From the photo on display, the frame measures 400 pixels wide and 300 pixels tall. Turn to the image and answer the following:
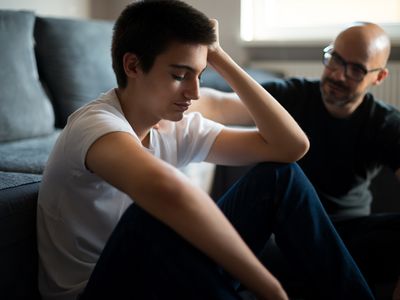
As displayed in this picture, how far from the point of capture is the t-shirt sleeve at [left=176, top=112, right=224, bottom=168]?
1.37 m

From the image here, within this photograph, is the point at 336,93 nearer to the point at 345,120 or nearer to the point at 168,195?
the point at 345,120

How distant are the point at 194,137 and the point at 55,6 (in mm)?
1975

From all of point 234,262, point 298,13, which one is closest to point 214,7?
point 298,13

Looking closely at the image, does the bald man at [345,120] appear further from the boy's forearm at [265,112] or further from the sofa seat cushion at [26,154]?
the sofa seat cushion at [26,154]

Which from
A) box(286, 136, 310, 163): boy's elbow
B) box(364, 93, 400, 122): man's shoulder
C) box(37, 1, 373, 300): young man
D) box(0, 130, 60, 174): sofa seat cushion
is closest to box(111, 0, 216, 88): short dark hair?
box(37, 1, 373, 300): young man

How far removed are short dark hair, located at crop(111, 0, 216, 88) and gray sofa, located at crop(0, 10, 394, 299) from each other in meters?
0.42

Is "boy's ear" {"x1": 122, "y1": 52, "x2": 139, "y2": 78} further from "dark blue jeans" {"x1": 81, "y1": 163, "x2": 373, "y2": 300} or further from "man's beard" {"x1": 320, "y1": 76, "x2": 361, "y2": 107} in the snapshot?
"man's beard" {"x1": 320, "y1": 76, "x2": 361, "y2": 107}

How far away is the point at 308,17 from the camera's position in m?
3.16

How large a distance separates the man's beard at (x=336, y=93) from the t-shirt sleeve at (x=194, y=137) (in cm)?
51

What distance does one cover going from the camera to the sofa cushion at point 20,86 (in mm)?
2129

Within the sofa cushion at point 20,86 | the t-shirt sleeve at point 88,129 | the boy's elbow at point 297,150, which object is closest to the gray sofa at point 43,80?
the sofa cushion at point 20,86

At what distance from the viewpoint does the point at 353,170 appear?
5.91ft

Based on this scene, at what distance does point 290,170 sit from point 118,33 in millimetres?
475

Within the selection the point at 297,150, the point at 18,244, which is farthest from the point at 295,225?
the point at 18,244
